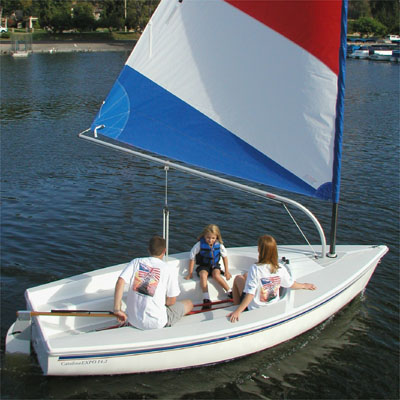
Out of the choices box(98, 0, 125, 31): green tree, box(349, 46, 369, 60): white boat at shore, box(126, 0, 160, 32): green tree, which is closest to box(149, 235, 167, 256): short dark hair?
box(349, 46, 369, 60): white boat at shore

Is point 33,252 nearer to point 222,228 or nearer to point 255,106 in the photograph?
point 222,228

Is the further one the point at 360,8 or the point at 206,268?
the point at 360,8

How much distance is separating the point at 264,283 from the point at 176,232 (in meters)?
4.91

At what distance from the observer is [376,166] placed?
660 inches

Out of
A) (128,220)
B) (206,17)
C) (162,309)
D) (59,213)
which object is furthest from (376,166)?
(162,309)

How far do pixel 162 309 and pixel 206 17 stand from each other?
3907 mm

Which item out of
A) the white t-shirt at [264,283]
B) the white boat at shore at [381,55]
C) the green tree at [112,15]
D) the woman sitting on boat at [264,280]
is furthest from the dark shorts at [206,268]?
the green tree at [112,15]

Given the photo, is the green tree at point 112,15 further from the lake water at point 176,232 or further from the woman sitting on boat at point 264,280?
the woman sitting on boat at point 264,280

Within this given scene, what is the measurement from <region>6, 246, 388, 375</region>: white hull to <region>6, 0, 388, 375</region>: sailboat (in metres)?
0.02

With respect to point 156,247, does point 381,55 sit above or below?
above

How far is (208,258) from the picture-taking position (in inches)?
301

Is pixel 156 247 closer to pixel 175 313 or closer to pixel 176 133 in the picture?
pixel 175 313

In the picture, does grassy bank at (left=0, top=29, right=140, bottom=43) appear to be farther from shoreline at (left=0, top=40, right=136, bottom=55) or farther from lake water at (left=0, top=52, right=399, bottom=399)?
lake water at (left=0, top=52, right=399, bottom=399)

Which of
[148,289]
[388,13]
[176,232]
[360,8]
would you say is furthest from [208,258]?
[360,8]
